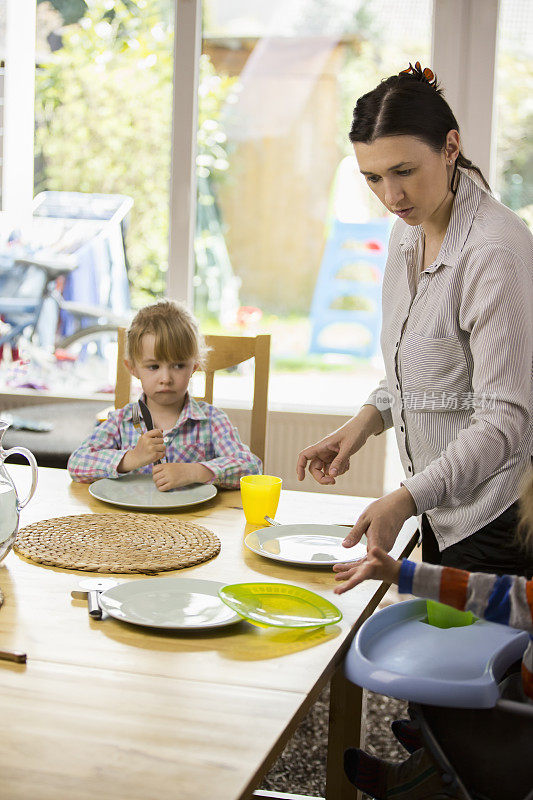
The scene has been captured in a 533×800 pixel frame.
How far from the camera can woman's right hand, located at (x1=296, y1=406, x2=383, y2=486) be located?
5.09 ft

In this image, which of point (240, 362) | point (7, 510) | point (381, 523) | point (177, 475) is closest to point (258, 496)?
point (177, 475)

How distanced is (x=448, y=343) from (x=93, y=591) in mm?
692

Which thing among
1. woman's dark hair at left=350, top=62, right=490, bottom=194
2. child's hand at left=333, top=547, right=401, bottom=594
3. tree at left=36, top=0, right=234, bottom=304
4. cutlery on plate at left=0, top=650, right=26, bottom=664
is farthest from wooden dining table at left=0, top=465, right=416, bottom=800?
tree at left=36, top=0, right=234, bottom=304

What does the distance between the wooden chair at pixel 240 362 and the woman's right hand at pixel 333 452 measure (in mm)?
579

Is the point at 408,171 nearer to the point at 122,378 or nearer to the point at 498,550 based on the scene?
the point at 498,550

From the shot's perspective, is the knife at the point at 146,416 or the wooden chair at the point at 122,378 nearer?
the knife at the point at 146,416

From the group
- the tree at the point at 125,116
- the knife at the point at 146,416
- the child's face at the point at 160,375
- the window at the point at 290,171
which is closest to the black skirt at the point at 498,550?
the knife at the point at 146,416

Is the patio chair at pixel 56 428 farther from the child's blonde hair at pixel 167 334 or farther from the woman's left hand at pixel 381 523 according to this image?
the woman's left hand at pixel 381 523

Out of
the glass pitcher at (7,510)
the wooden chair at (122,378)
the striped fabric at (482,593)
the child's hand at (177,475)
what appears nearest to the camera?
the striped fabric at (482,593)

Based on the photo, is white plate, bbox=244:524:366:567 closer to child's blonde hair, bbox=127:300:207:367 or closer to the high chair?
the high chair

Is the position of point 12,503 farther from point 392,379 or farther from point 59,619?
point 392,379

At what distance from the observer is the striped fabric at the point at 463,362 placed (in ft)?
4.49

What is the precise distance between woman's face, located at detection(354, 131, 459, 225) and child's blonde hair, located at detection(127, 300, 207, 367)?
0.72m

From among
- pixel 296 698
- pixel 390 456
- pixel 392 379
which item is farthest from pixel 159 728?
pixel 390 456
